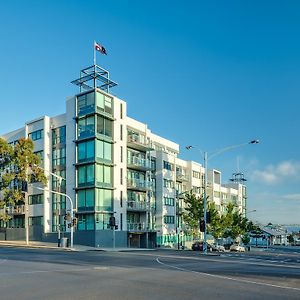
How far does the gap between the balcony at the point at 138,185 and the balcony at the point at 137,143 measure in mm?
4803

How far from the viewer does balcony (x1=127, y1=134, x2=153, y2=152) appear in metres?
59.3

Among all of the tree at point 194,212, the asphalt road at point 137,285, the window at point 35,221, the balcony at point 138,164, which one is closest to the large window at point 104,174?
the balcony at point 138,164

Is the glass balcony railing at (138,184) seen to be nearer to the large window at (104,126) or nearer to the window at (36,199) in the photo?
the large window at (104,126)

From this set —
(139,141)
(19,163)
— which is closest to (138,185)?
(139,141)

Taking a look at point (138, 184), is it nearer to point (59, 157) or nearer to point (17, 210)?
point (59, 157)

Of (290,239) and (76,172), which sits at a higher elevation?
(76,172)

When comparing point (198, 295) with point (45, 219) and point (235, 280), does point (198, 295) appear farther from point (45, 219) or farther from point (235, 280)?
point (45, 219)

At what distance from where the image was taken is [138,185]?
60.4m

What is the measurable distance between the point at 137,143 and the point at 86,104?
951cm

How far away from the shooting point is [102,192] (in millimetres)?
53406

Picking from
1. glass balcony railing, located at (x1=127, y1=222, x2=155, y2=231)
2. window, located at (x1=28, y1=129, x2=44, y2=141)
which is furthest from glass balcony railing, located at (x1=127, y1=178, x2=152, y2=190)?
window, located at (x1=28, y1=129, x2=44, y2=141)

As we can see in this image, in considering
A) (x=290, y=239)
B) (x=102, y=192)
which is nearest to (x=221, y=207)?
(x=102, y=192)

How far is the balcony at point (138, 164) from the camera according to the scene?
5922 centimetres

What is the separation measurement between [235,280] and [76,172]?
40.2 meters
